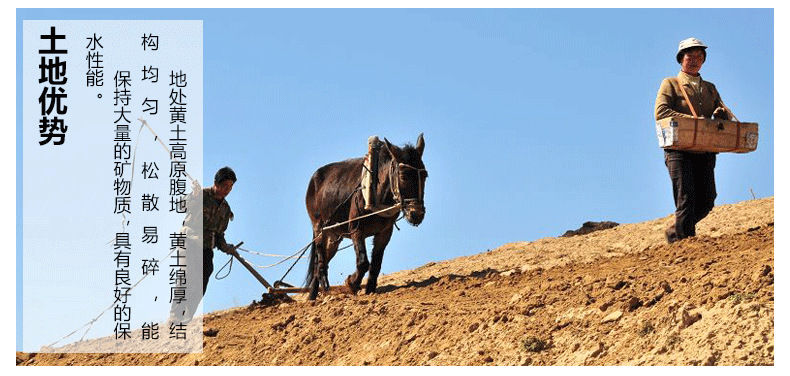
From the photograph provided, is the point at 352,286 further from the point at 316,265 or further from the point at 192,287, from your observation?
the point at 192,287

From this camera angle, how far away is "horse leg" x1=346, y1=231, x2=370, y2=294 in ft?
49.6

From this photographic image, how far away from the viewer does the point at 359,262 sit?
1515cm

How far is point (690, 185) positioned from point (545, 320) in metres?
3.26

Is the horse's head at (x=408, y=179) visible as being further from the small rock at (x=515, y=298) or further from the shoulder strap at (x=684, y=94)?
the shoulder strap at (x=684, y=94)

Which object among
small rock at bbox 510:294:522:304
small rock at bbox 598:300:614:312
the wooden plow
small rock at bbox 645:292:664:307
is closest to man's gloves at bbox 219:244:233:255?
the wooden plow

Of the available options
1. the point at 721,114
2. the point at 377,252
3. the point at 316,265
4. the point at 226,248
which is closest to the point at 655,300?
the point at 721,114

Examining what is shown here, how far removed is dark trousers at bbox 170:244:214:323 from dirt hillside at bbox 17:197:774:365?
0.46 metres

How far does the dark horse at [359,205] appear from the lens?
1462cm

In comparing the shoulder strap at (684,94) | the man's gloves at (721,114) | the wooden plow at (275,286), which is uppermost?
the shoulder strap at (684,94)

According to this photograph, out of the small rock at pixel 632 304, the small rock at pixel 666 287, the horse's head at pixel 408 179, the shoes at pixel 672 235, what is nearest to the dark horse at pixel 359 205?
the horse's head at pixel 408 179

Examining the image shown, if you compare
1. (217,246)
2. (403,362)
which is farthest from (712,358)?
(217,246)

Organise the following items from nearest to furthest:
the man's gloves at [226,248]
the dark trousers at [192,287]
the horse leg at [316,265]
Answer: the dark trousers at [192,287]
the man's gloves at [226,248]
the horse leg at [316,265]

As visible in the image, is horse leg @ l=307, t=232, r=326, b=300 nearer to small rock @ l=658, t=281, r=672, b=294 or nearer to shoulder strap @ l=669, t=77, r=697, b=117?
shoulder strap @ l=669, t=77, r=697, b=117

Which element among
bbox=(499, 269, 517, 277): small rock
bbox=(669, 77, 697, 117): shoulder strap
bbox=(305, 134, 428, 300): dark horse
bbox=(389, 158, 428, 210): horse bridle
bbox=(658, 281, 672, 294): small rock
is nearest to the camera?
bbox=(658, 281, 672, 294): small rock
